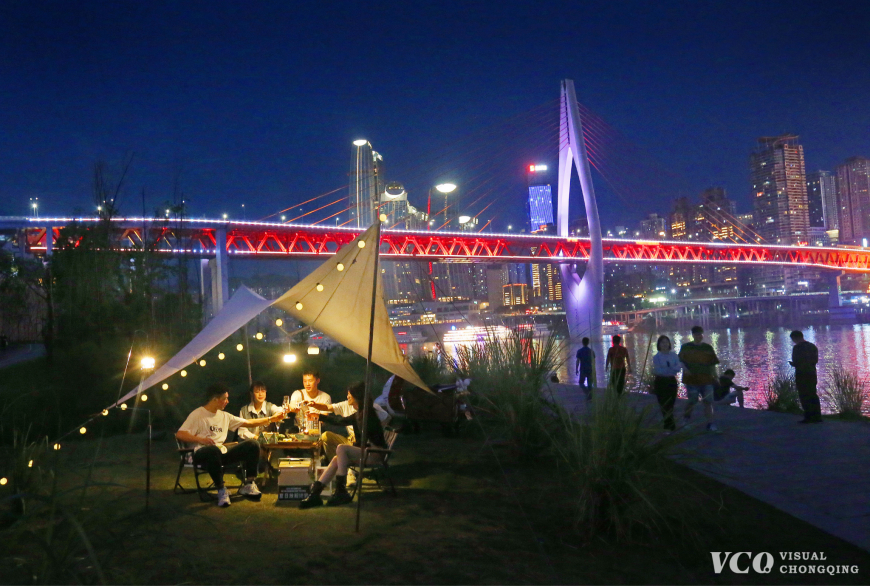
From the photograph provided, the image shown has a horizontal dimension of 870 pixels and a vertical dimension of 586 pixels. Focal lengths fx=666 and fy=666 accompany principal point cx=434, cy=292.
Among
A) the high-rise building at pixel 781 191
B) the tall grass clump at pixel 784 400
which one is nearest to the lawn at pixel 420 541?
the tall grass clump at pixel 784 400

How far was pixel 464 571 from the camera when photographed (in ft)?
12.3

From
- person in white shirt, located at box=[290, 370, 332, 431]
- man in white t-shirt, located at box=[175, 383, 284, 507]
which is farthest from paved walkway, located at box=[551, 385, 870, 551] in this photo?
man in white t-shirt, located at box=[175, 383, 284, 507]

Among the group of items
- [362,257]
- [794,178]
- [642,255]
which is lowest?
[362,257]

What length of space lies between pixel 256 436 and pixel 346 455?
1346 millimetres

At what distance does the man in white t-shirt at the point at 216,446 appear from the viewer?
542 cm

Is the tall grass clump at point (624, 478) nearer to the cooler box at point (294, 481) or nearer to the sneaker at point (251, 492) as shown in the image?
the cooler box at point (294, 481)

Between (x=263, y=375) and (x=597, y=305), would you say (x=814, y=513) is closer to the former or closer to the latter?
(x=263, y=375)

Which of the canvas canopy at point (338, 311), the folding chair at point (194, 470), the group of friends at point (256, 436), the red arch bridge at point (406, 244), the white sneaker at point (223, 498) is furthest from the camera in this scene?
the red arch bridge at point (406, 244)

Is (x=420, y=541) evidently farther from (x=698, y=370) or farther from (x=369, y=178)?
(x=369, y=178)

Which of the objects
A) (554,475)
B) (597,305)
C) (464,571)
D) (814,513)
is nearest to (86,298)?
(554,475)

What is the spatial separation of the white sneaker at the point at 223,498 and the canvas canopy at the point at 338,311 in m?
1.23

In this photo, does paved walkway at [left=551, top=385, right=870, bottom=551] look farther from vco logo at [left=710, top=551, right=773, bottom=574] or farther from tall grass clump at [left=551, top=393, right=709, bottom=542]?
vco logo at [left=710, top=551, right=773, bottom=574]

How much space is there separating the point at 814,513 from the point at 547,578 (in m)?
2.14

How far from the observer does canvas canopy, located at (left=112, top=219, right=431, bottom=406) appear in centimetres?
624
